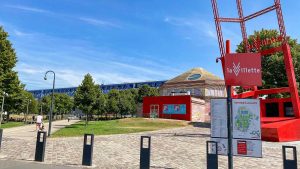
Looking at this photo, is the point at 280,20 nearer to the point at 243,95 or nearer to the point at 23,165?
the point at 243,95

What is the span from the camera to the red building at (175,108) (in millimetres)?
46016

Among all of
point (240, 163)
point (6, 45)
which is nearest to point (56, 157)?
point (240, 163)

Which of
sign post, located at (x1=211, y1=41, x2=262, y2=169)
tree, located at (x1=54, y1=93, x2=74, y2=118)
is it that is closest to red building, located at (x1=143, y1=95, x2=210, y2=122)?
sign post, located at (x1=211, y1=41, x2=262, y2=169)

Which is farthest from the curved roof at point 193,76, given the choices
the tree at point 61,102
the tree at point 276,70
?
the tree at point 61,102

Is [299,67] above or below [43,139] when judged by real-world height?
above

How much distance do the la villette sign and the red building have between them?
3816 centimetres

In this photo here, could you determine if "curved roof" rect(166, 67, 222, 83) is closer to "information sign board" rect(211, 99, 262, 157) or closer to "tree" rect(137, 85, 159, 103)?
"tree" rect(137, 85, 159, 103)

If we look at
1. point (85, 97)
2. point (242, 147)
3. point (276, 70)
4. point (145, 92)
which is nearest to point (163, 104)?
point (85, 97)

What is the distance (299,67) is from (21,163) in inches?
1377

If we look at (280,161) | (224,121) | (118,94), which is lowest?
(280,161)

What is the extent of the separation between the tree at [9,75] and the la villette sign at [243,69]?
1308 inches

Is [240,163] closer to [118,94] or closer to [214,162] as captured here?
[214,162]

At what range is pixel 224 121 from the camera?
8.41 meters

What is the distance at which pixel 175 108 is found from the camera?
155 feet
